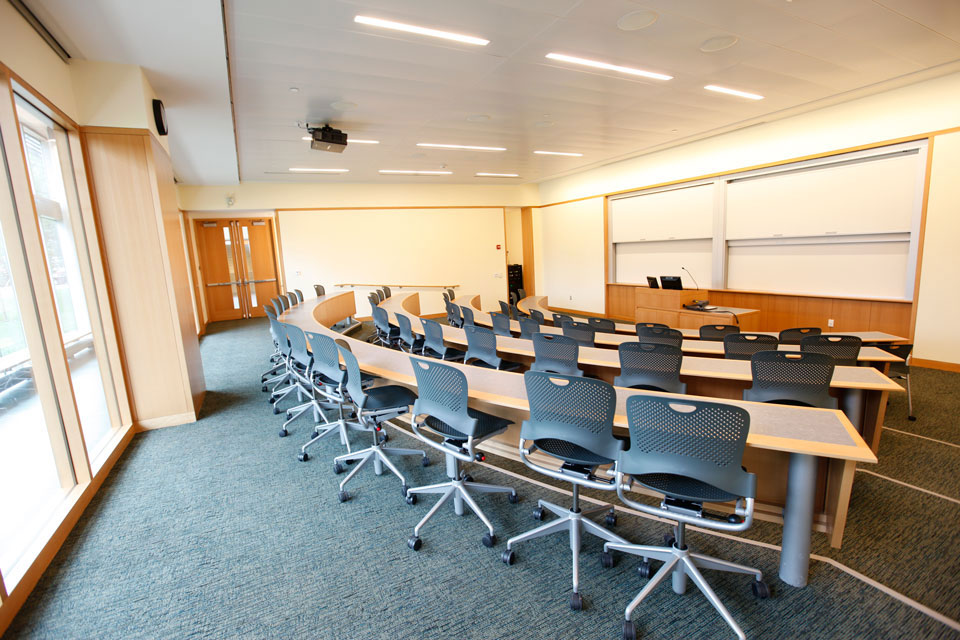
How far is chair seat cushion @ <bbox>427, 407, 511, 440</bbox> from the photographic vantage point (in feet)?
7.80

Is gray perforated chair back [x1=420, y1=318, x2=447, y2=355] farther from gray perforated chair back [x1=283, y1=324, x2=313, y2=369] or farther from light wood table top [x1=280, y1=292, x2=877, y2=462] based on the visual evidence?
light wood table top [x1=280, y1=292, x2=877, y2=462]

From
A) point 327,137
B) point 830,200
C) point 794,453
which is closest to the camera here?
point 794,453

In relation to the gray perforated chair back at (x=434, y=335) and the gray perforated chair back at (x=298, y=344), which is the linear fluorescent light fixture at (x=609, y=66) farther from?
the gray perforated chair back at (x=298, y=344)

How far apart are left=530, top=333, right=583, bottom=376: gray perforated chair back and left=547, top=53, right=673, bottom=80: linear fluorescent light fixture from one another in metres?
2.83

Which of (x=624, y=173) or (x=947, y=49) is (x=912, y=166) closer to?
(x=947, y=49)

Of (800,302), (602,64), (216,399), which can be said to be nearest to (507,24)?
(602,64)

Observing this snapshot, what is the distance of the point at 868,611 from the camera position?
1851mm

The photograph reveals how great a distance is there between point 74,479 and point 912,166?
380 inches

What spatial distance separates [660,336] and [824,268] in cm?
496

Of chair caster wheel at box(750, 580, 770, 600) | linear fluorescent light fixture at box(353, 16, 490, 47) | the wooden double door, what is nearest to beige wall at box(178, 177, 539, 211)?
the wooden double door

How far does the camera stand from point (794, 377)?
2646 mm

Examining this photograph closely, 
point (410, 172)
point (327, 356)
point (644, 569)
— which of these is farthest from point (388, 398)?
point (410, 172)

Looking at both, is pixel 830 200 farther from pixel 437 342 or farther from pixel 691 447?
pixel 691 447

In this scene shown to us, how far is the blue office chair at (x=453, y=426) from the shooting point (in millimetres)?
2314
